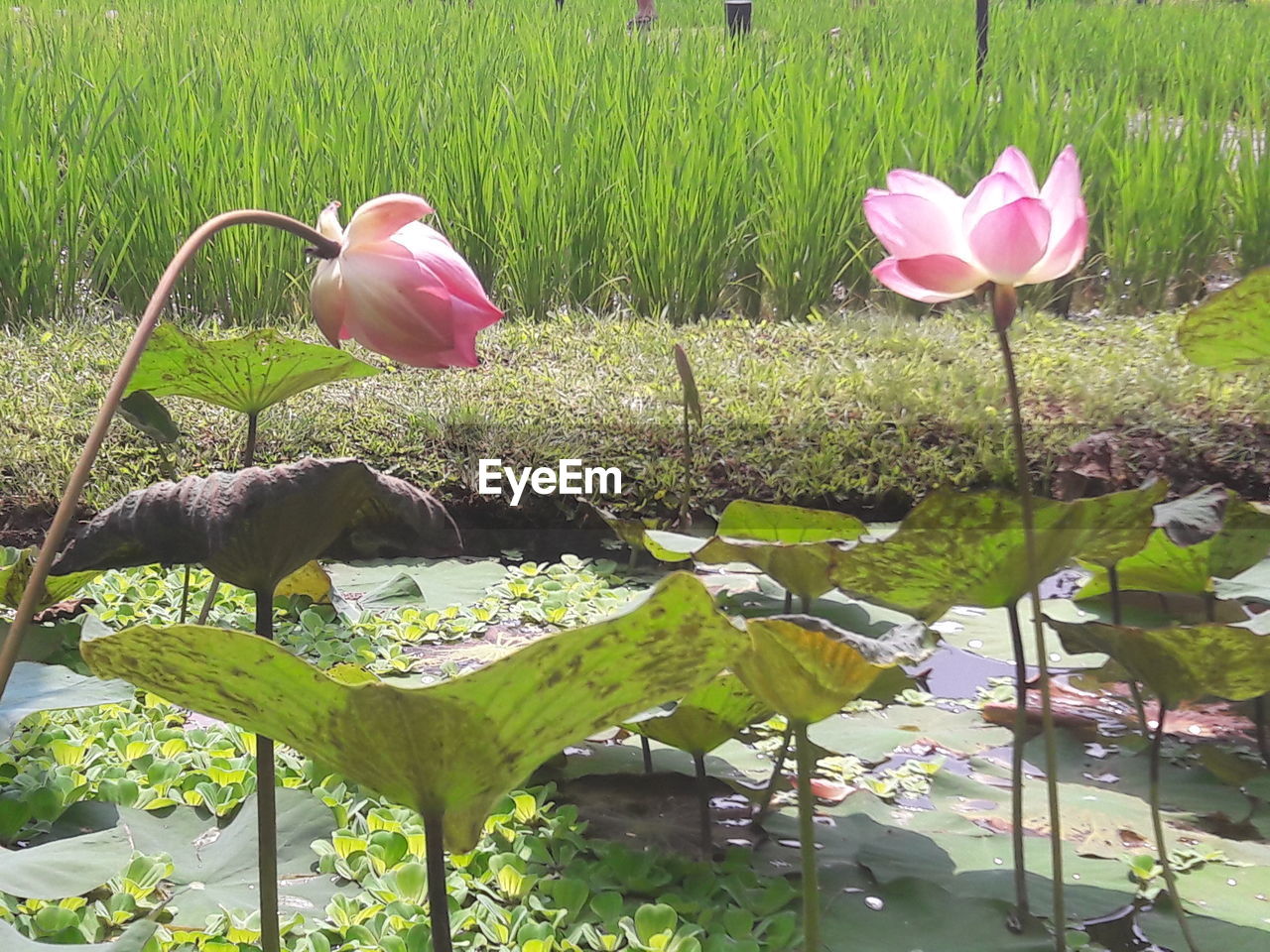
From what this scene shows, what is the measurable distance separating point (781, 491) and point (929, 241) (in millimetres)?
785

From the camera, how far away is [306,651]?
0.76 metres

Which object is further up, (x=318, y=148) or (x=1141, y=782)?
(x=318, y=148)

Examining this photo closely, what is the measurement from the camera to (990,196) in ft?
1.19

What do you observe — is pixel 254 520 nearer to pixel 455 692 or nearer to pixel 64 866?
pixel 455 692

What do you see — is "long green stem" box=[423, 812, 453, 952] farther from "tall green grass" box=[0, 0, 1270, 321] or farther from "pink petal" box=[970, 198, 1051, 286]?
"tall green grass" box=[0, 0, 1270, 321]

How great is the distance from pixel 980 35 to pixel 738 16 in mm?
448

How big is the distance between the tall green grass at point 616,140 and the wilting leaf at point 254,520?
122 centimetres

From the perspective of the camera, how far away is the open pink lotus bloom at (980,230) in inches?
14.1

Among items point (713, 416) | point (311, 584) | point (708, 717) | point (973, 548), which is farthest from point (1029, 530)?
point (713, 416)

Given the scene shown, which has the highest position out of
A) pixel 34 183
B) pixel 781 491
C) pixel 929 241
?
pixel 929 241

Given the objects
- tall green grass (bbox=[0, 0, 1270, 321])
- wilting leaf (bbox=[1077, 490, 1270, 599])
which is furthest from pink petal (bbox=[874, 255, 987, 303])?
tall green grass (bbox=[0, 0, 1270, 321])

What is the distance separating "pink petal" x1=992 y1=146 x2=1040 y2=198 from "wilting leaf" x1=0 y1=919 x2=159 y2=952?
0.41 m

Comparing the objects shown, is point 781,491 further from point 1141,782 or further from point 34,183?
point 34,183

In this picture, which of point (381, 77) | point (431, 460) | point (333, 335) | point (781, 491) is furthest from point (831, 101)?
point (333, 335)
